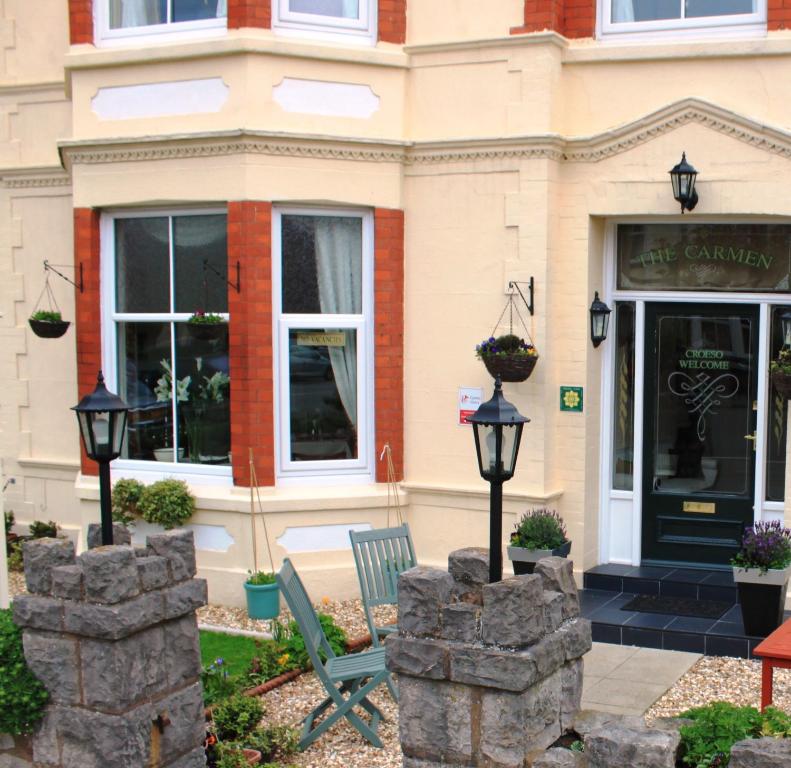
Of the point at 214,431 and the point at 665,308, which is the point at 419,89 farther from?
the point at 214,431

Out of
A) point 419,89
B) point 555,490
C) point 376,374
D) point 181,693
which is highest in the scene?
point 419,89

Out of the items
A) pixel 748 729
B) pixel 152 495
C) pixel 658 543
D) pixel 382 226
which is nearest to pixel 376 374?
pixel 382 226

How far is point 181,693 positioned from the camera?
571 centimetres

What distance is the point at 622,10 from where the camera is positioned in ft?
29.8

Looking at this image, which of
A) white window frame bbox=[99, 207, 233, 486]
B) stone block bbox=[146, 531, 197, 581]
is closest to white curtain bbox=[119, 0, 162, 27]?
white window frame bbox=[99, 207, 233, 486]

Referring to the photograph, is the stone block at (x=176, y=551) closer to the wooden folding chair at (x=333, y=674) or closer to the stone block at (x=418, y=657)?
Result: the wooden folding chair at (x=333, y=674)

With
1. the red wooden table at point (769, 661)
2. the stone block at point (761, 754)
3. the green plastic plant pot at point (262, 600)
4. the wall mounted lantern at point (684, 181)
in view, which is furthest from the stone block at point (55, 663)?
the wall mounted lantern at point (684, 181)

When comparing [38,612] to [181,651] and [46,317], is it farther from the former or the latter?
[46,317]

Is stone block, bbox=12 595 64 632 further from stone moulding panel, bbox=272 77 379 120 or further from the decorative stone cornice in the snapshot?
stone moulding panel, bbox=272 77 379 120

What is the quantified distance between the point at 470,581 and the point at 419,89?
5.53 m

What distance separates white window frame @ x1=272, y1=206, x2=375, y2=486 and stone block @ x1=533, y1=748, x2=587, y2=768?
5.41 m

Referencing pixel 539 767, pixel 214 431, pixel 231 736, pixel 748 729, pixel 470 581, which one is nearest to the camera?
pixel 539 767

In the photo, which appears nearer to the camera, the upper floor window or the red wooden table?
the red wooden table

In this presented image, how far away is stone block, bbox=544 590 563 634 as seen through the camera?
4711 millimetres
